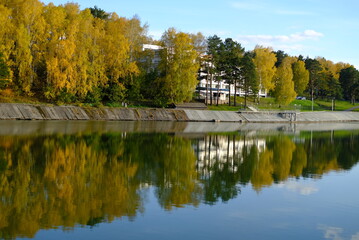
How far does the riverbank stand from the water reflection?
22194 millimetres

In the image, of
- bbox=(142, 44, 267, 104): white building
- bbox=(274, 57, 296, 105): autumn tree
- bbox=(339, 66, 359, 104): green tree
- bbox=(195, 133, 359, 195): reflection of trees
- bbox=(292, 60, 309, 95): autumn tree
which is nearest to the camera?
bbox=(195, 133, 359, 195): reflection of trees

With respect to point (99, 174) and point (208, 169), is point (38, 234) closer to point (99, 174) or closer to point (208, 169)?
point (99, 174)

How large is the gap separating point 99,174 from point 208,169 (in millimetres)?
6432

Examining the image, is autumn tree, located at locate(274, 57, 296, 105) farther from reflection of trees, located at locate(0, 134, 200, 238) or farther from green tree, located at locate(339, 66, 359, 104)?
reflection of trees, located at locate(0, 134, 200, 238)

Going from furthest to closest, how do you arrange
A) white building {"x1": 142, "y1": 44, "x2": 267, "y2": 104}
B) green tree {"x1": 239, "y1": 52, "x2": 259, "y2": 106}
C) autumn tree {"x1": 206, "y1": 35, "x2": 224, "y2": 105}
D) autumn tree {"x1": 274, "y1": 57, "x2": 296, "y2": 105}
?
autumn tree {"x1": 274, "y1": 57, "x2": 296, "y2": 105}, green tree {"x1": 239, "y1": 52, "x2": 259, "y2": 106}, white building {"x1": 142, "y1": 44, "x2": 267, "y2": 104}, autumn tree {"x1": 206, "y1": 35, "x2": 224, "y2": 105}

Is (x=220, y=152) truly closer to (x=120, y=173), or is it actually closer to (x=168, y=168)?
(x=168, y=168)

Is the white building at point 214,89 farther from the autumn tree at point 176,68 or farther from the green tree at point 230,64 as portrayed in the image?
the autumn tree at point 176,68

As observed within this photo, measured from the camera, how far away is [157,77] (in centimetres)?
8381

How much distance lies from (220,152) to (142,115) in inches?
1547

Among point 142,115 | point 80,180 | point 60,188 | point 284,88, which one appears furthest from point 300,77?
point 60,188

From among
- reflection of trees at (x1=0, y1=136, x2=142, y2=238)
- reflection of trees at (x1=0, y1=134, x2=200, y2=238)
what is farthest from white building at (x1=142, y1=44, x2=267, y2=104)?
reflection of trees at (x1=0, y1=136, x2=142, y2=238)

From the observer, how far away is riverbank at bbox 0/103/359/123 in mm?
55938

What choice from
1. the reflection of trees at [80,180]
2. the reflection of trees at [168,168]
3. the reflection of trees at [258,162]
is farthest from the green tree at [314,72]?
the reflection of trees at [80,180]

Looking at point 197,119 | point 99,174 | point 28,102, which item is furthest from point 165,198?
point 197,119
